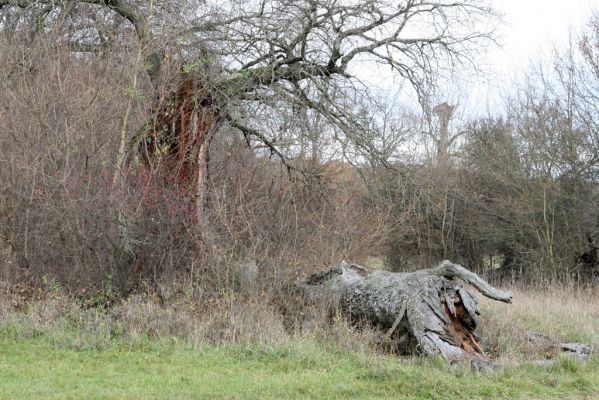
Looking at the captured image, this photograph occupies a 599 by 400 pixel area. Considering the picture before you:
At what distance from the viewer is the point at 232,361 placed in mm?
7105

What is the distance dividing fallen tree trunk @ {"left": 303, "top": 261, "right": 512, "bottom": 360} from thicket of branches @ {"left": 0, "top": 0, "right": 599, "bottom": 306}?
58.0 inches

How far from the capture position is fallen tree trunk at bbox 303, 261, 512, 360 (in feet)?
25.9

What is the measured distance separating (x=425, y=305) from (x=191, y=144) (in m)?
5.30

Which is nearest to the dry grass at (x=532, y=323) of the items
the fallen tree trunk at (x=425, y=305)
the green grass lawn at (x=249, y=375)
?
the fallen tree trunk at (x=425, y=305)

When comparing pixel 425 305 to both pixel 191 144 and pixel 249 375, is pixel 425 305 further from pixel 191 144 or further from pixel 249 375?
pixel 191 144

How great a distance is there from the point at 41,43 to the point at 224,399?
8525 mm

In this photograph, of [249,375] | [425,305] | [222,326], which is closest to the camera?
[249,375]

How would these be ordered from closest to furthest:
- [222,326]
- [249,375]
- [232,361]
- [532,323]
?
1. [249,375]
2. [232,361]
3. [222,326]
4. [532,323]

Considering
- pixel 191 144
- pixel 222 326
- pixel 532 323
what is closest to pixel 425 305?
pixel 532 323

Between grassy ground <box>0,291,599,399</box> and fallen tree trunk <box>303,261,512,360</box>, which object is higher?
fallen tree trunk <box>303,261,512,360</box>

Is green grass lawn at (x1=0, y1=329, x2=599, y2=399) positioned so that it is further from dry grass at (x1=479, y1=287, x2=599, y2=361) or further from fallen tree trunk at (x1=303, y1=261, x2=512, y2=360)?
dry grass at (x1=479, y1=287, x2=599, y2=361)

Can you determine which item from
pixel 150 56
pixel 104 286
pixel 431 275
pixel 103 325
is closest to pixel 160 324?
pixel 103 325

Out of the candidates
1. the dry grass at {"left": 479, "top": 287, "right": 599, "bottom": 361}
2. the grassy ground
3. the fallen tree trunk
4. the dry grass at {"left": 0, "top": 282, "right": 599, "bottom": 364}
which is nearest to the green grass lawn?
the grassy ground

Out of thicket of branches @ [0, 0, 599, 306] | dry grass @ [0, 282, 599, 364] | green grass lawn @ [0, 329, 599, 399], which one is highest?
thicket of branches @ [0, 0, 599, 306]
